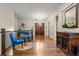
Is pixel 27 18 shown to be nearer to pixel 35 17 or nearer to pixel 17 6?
pixel 35 17

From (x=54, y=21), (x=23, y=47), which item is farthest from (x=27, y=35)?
(x=54, y=21)

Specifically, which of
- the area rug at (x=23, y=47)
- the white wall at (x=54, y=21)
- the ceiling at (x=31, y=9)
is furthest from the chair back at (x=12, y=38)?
the white wall at (x=54, y=21)

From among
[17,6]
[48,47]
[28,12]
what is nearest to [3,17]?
[17,6]

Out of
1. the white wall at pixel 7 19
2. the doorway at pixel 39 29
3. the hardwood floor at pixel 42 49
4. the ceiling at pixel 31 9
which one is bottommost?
the hardwood floor at pixel 42 49

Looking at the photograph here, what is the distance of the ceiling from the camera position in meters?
3.09

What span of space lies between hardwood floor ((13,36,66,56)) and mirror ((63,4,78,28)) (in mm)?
760

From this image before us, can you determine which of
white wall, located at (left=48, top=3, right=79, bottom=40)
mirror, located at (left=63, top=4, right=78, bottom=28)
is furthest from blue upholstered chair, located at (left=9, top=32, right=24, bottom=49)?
mirror, located at (left=63, top=4, right=78, bottom=28)

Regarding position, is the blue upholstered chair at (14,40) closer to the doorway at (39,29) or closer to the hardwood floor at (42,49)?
the hardwood floor at (42,49)

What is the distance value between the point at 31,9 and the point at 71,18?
122 cm

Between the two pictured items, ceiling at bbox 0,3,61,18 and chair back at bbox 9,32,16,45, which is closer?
ceiling at bbox 0,3,61,18

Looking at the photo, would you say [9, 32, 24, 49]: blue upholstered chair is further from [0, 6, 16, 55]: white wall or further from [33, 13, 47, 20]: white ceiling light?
[33, 13, 47, 20]: white ceiling light

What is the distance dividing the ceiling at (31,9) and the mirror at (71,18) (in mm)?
455

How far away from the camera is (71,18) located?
3.35m

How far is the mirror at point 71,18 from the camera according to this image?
3222 millimetres
